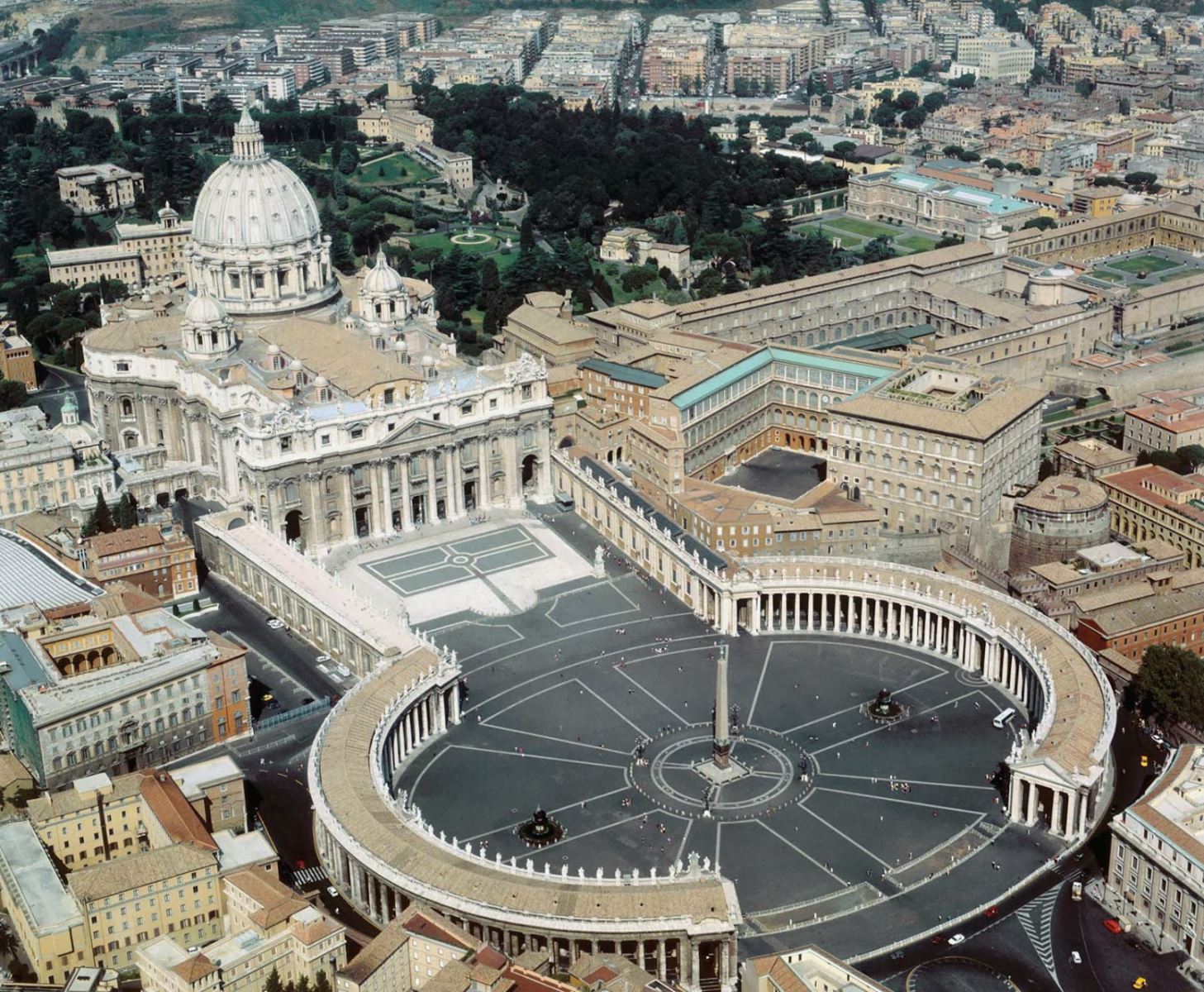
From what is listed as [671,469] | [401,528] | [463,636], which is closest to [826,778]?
[463,636]

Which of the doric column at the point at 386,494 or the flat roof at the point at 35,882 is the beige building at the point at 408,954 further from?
the doric column at the point at 386,494

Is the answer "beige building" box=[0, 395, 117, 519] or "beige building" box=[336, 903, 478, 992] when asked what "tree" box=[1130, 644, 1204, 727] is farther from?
"beige building" box=[0, 395, 117, 519]

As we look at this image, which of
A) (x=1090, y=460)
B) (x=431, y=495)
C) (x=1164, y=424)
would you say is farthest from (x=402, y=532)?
(x=1164, y=424)

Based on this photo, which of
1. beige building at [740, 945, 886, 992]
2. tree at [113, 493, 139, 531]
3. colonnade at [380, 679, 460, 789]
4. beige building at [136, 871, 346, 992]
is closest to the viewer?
beige building at [740, 945, 886, 992]

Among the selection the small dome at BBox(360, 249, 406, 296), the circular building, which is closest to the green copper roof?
the circular building

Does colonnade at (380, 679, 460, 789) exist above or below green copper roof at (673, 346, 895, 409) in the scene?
below

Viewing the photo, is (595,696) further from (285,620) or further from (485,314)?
(485,314)
